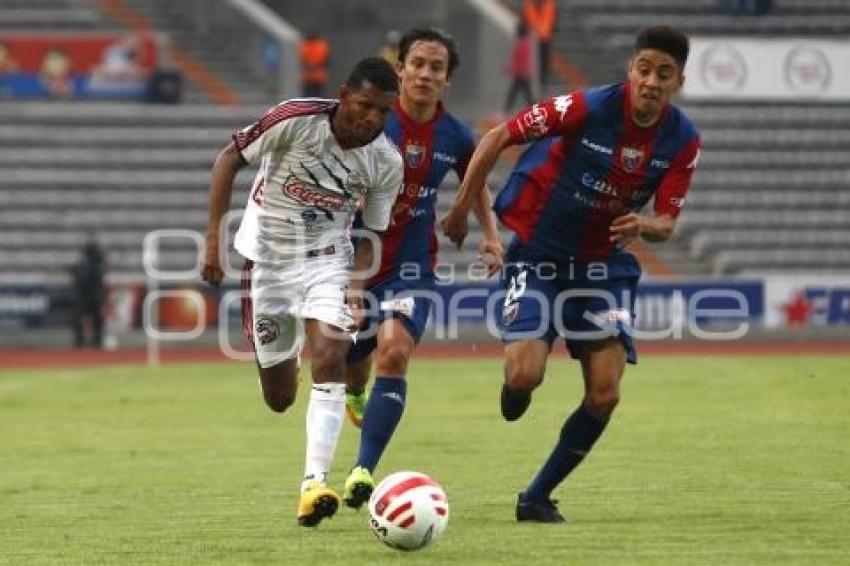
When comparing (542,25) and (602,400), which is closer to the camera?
(602,400)

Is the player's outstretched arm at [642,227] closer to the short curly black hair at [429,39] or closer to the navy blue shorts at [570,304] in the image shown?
the navy blue shorts at [570,304]

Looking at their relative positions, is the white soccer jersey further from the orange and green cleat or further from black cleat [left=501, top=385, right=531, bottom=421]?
the orange and green cleat

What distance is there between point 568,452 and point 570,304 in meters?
0.69

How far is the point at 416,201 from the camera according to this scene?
10328 mm

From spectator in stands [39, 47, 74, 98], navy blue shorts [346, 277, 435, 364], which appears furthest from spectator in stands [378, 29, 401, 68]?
navy blue shorts [346, 277, 435, 364]

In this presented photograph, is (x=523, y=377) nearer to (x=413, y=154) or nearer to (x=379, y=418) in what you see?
(x=379, y=418)

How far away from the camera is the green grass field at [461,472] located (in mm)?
8211

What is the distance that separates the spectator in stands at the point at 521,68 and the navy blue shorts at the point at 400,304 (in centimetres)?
2096

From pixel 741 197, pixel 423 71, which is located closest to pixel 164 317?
pixel 741 197

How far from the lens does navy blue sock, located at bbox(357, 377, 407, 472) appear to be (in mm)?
9359

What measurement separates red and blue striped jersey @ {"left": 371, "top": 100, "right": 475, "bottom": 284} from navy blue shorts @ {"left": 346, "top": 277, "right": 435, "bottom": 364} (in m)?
0.07

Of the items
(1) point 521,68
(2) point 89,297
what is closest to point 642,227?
(2) point 89,297

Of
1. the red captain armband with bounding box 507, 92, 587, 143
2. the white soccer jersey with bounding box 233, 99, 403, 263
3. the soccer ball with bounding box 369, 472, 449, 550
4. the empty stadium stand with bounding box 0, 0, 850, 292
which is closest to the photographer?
the soccer ball with bounding box 369, 472, 449, 550

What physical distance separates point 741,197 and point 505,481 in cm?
2188
